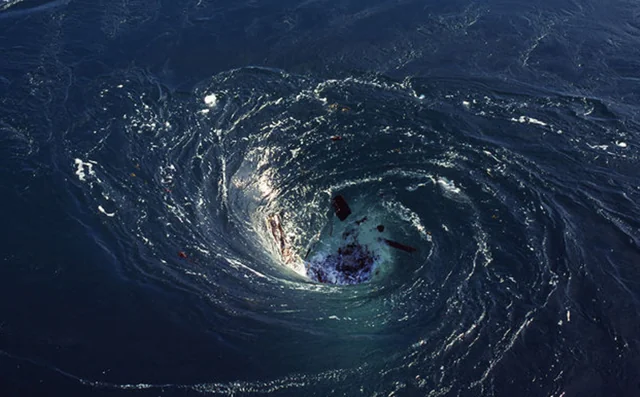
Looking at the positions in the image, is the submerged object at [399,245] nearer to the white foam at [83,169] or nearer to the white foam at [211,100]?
the white foam at [211,100]

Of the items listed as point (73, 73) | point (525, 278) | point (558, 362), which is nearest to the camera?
point (558, 362)

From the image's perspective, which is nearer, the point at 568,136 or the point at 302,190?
the point at 302,190

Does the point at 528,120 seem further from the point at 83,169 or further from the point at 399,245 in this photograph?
the point at 83,169

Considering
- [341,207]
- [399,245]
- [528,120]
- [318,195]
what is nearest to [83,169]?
[318,195]

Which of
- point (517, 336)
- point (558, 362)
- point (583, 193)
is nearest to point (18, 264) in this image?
point (517, 336)

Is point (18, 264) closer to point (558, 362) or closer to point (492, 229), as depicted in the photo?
point (492, 229)

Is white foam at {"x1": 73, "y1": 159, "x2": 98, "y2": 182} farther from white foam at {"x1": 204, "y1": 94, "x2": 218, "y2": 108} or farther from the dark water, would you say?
white foam at {"x1": 204, "y1": 94, "x2": 218, "y2": 108}

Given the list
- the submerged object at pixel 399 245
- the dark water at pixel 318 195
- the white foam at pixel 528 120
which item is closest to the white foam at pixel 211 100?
the dark water at pixel 318 195
